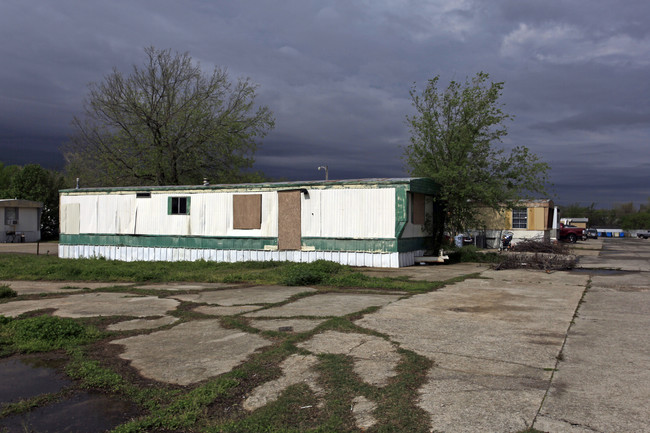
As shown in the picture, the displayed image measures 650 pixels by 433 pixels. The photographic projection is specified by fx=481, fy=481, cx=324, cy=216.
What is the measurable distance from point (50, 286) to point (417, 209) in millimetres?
11318

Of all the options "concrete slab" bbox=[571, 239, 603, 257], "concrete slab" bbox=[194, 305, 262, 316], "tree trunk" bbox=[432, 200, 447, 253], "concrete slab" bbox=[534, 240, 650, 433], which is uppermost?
"tree trunk" bbox=[432, 200, 447, 253]

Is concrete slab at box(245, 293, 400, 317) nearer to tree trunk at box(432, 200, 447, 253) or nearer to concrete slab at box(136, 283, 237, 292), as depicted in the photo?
concrete slab at box(136, 283, 237, 292)

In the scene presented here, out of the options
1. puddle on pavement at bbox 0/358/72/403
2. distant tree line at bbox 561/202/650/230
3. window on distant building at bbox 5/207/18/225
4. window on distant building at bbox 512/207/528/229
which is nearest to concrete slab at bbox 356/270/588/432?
puddle on pavement at bbox 0/358/72/403

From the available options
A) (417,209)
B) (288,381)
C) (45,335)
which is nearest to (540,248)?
(417,209)

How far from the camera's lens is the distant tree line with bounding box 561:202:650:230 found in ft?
234

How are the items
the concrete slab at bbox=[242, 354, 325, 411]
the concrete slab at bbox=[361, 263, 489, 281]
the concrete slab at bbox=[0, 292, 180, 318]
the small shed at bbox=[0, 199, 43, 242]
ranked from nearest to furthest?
the concrete slab at bbox=[242, 354, 325, 411], the concrete slab at bbox=[0, 292, 180, 318], the concrete slab at bbox=[361, 263, 489, 281], the small shed at bbox=[0, 199, 43, 242]

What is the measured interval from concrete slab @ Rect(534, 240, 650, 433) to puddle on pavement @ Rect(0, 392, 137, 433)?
3.31 m

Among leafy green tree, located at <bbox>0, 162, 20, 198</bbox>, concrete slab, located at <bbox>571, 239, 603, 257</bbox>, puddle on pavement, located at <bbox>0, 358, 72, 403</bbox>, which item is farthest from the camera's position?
leafy green tree, located at <bbox>0, 162, 20, 198</bbox>

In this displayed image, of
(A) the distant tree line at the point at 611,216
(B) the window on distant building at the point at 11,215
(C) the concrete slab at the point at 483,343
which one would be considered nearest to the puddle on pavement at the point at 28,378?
(C) the concrete slab at the point at 483,343

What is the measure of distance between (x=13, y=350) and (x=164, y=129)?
22.3 metres

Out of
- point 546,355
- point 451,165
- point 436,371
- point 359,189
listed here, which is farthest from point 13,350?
Answer: point 451,165

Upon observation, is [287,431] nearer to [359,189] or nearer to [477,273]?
[477,273]

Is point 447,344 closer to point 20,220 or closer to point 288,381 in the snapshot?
point 288,381

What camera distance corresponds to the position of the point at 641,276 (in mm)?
13805
